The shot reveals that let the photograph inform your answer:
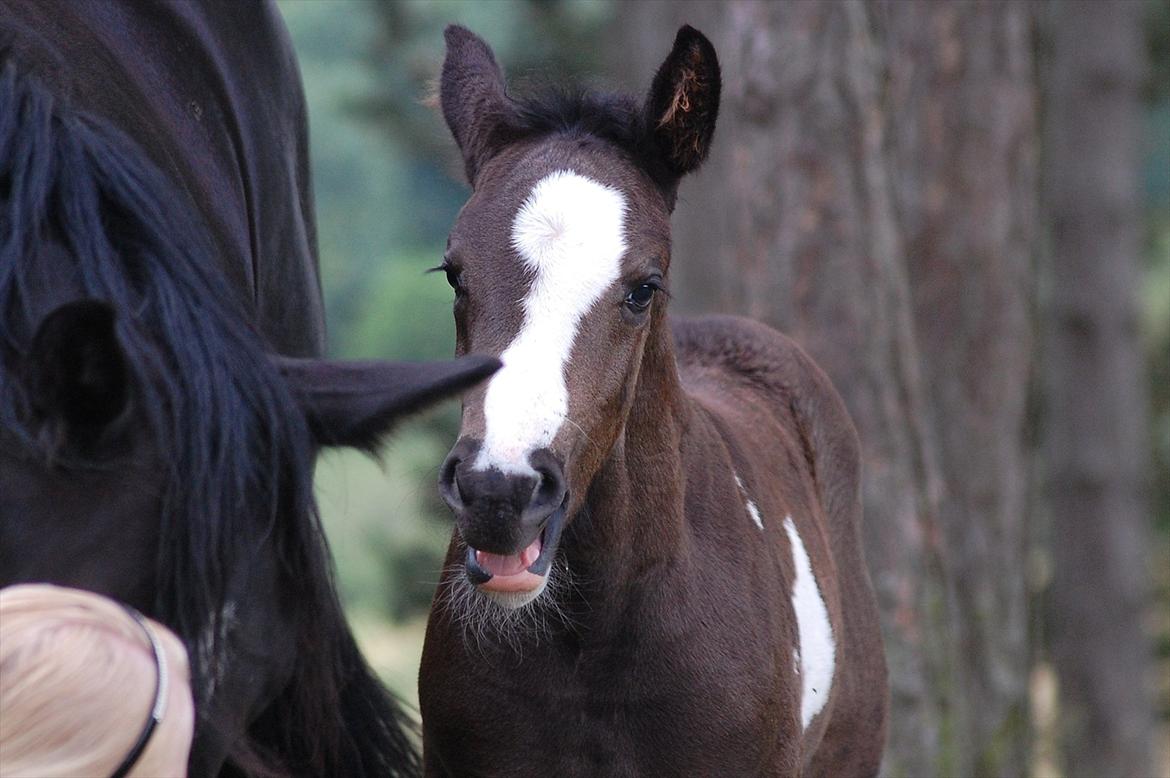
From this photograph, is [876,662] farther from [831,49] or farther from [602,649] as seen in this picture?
[831,49]

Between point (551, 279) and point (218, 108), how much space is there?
2.54 ft

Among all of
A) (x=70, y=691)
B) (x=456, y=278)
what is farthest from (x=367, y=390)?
(x=456, y=278)

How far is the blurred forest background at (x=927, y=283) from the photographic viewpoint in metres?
5.50

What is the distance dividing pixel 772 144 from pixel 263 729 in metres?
Result: 3.75

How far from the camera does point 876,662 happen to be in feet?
13.6

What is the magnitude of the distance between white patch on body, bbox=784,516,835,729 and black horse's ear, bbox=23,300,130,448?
199 centimetres

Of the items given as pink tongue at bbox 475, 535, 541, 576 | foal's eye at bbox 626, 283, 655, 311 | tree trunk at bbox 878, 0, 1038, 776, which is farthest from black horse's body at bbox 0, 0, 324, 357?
tree trunk at bbox 878, 0, 1038, 776

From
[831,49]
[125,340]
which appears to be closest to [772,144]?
[831,49]

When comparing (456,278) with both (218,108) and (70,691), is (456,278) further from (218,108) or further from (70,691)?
(70,691)

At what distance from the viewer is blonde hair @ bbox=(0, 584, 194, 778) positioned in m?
1.60

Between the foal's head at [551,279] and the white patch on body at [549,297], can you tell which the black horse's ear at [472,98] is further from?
the white patch on body at [549,297]

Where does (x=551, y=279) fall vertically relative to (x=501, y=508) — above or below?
above

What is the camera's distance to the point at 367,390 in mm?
1848

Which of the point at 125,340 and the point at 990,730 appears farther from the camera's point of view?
the point at 990,730
